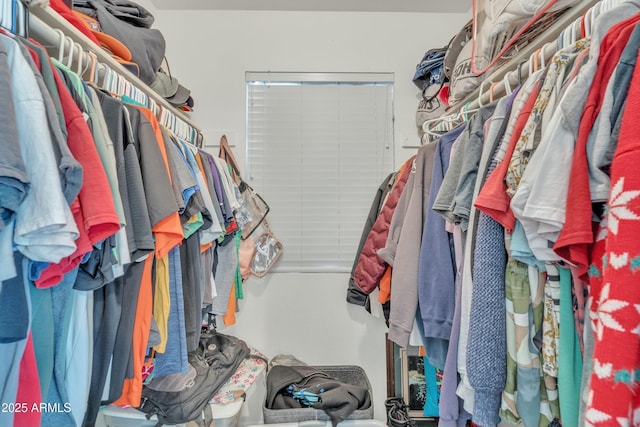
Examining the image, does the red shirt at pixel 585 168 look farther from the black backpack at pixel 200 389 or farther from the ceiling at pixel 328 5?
the ceiling at pixel 328 5

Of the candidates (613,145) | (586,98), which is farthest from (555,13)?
(613,145)

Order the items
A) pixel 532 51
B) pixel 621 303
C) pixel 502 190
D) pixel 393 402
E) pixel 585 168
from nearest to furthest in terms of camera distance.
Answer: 1. pixel 621 303
2. pixel 585 168
3. pixel 502 190
4. pixel 532 51
5. pixel 393 402

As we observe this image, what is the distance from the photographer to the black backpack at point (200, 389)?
112 cm

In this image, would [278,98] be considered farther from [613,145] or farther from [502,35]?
[613,145]

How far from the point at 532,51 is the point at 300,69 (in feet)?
4.38

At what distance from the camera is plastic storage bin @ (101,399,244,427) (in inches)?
45.1

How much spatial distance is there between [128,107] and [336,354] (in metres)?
1.66

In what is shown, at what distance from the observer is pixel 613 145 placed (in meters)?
0.51

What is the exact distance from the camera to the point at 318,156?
192 centimetres

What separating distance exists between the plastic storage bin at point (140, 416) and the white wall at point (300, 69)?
59cm

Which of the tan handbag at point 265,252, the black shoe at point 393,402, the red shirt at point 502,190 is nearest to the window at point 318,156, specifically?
the tan handbag at point 265,252

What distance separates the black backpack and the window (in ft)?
1.86

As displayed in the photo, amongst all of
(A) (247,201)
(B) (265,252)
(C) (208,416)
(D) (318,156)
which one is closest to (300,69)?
(D) (318,156)

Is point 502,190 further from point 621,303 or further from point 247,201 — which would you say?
point 247,201
